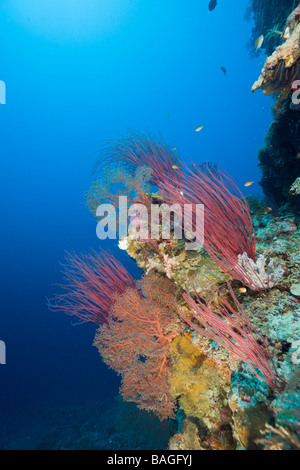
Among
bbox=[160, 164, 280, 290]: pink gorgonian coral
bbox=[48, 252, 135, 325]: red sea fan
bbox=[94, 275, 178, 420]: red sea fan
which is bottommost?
bbox=[94, 275, 178, 420]: red sea fan

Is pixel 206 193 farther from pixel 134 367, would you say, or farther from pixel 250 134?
pixel 250 134

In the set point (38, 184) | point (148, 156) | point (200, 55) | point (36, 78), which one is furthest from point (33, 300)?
point (200, 55)

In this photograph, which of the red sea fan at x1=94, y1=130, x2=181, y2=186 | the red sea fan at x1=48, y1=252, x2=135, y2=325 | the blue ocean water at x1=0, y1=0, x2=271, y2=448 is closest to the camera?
the red sea fan at x1=48, y1=252, x2=135, y2=325

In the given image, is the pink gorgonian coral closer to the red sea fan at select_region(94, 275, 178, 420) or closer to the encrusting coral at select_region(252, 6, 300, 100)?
the red sea fan at select_region(94, 275, 178, 420)

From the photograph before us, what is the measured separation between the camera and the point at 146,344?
3084 mm

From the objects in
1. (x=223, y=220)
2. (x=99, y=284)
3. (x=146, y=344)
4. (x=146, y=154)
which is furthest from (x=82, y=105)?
(x=146, y=344)

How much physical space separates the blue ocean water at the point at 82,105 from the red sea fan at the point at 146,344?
981 inches

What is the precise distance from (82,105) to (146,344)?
84606 mm

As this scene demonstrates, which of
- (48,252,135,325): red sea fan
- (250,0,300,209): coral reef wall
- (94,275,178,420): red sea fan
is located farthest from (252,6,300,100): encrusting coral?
(48,252,135,325): red sea fan

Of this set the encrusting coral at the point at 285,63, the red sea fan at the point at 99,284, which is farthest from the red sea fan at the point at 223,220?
the red sea fan at the point at 99,284

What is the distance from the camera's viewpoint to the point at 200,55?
2975 inches

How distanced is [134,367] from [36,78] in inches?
3178

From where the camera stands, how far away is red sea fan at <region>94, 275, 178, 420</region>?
304 cm

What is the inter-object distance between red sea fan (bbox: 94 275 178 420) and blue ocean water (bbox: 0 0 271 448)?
24923 mm
